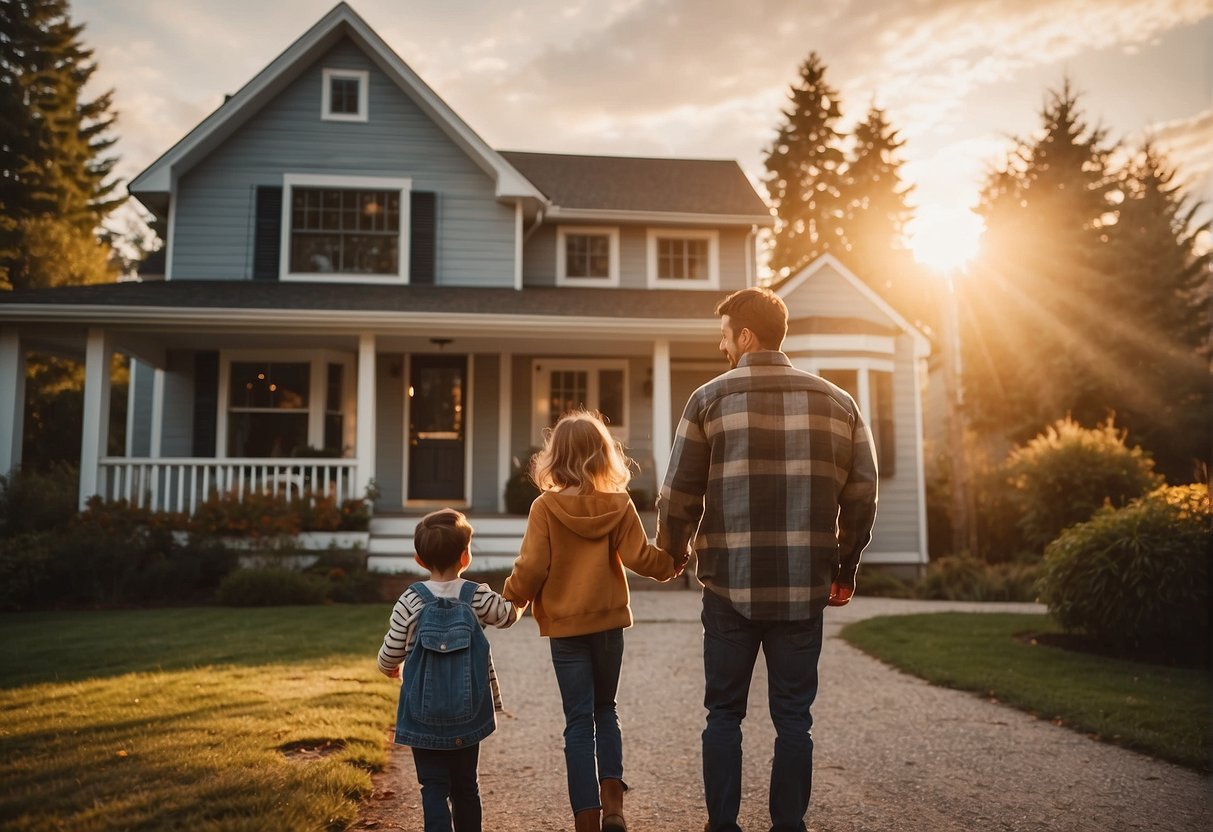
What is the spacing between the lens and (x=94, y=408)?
10.6 metres

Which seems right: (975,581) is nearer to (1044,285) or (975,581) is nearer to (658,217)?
(658,217)

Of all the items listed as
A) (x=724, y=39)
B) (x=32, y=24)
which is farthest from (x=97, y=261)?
(x=724, y=39)

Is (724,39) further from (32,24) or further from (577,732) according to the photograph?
(32,24)

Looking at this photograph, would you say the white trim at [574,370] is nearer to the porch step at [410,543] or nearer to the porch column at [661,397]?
the porch column at [661,397]

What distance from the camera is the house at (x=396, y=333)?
1197 centimetres

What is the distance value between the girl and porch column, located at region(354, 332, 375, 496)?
8539mm

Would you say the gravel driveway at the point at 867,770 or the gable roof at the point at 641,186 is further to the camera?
the gable roof at the point at 641,186

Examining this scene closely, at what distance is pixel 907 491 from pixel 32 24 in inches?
1135

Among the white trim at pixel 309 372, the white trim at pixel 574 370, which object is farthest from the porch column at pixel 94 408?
the white trim at pixel 574 370

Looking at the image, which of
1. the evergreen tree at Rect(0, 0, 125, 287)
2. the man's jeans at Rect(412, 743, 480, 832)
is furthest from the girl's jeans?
the evergreen tree at Rect(0, 0, 125, 287)

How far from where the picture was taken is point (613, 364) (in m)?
13.7

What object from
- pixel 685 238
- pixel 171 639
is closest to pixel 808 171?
pixel 685 238

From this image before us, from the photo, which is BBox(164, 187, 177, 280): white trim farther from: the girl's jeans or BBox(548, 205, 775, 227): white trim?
the girl's jeans

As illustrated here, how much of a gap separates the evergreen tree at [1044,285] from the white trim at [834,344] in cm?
930
